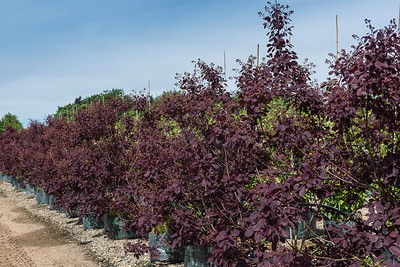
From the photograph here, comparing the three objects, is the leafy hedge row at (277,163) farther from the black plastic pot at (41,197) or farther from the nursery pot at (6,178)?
the nursery pot at (6,178)

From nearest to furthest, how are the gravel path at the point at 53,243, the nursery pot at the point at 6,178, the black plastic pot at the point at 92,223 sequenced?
the gravel path at the point at 53,243
the black plastic pot at the point at 92,223
the nursery pot at the point at 6,178

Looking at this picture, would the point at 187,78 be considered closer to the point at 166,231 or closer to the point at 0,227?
the point at 166,231

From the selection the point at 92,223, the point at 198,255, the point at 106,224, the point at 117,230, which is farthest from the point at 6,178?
the point at 198,255

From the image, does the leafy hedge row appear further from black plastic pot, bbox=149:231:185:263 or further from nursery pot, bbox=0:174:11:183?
nursery pot, bbox=0:174:11:183

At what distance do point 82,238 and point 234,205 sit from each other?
4.88 m

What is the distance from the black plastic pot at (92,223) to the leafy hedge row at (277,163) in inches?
41.7

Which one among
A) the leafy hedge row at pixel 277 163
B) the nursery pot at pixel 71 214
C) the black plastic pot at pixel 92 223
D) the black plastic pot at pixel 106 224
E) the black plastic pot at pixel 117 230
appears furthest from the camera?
the nursery pot at pixel 71 214

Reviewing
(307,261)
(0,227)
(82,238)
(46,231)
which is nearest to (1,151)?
(0,227)

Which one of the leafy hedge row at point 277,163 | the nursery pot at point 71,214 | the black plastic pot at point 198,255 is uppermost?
the leafy hedge row at point 277,163

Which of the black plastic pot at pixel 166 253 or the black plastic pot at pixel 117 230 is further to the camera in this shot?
the black plastic pot at pixel 117 230

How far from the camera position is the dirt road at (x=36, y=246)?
632cm

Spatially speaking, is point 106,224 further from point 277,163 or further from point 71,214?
point 277,163

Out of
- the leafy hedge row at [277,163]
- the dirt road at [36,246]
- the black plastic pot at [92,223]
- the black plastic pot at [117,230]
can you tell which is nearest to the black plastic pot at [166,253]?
the leafy hedge row at [277,163]

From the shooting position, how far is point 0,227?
9.46m
